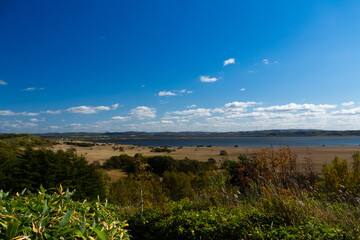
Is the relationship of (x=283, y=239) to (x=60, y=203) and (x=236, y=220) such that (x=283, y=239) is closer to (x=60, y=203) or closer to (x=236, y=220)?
(x=236, y=220)

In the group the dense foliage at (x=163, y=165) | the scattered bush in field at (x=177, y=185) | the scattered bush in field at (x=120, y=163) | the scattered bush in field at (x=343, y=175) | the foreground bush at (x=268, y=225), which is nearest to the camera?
the foreground bush at (x=268, y=225)

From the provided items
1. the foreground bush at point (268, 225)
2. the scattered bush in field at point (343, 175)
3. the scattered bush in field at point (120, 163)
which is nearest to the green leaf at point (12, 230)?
the foreground bush at point (268, 225)

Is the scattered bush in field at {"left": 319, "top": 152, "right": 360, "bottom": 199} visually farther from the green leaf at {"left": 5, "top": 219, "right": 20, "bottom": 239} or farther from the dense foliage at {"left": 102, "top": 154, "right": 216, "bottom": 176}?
the dense foliage at {"left": 102, "top": 154, "right": 216, "bottom": 176}

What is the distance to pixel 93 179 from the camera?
1065cm

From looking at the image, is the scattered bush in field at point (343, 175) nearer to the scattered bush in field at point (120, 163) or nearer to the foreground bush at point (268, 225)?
the foreground bush at point (268, 225)

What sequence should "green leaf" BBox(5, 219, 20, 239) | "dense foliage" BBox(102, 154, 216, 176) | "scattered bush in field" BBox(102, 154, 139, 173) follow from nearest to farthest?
"green leaf" BBox(5, 219, 20, 239)
"dense foliage" BBox(102, 154, 216, 176)
"scattered bush in field" BBox(102, 154, 139, 173)

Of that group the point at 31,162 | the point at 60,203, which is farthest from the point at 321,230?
the point at 31,162

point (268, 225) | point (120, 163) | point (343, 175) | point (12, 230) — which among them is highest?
point (12, 230)

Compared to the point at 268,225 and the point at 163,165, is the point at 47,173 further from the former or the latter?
the point at 163,165

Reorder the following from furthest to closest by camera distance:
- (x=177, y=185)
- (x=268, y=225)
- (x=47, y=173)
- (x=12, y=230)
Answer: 1. (x=177, y=185)
2. (x=47, y=173)
3. (x=268, y=225)
4. (x=12, y=230)

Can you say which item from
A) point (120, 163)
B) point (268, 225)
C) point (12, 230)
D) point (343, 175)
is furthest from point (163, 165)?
point (12, 230)

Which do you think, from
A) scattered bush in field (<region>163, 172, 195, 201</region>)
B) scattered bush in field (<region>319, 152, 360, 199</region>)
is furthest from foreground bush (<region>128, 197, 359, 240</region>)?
scattered bush in field (<region>163, 172, 195, 201</region>)

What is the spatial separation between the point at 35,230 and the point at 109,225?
47 centimetres

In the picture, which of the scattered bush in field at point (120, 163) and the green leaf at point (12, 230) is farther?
the scattered bush in field at point (120, 163)
